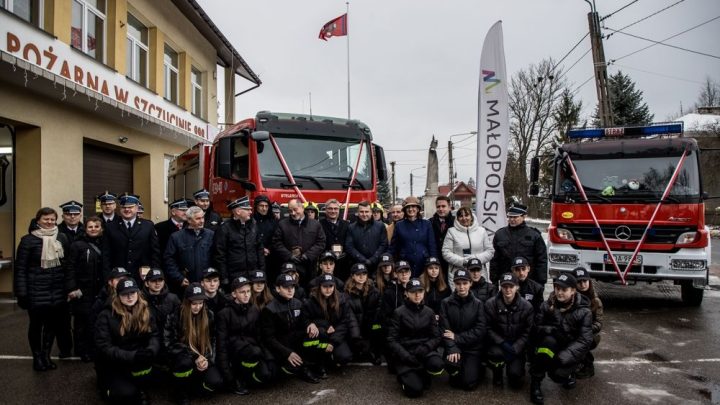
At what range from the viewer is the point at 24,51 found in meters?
7.38

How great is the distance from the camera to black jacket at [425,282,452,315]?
5.39 metres

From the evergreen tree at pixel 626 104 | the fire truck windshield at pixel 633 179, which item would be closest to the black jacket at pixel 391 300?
the fire truck windshield at pixel 633 179

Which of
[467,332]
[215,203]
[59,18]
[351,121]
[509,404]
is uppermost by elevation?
[59,18]

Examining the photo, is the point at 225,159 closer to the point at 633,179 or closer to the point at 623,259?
the point at 623,259

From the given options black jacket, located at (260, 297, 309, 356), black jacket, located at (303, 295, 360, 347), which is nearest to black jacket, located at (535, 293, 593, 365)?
black jacket, located at (303, 295, 360, 347)

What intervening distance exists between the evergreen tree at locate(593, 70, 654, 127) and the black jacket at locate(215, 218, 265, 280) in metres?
31.9

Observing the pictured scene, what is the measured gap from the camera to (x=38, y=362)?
4961 millimetres

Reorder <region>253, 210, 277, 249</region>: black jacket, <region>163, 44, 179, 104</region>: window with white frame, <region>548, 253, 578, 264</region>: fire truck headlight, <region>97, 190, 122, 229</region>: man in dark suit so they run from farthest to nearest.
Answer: <region>163, 44, 179, 104</region>: window with white frame → <region>548, 253, 578, 264</region>: fire truck headlight → <region>253, 210, 277, 249</region>: black jacket → <region>97, 190, 122, 229</region>: man in dark suit

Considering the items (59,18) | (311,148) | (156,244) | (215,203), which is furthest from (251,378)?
(59,18)

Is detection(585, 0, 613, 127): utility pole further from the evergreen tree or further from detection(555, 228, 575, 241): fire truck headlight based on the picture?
the evergreen tree

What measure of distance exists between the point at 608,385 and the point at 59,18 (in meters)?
9.99

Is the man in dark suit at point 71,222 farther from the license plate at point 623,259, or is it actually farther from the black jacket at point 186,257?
the license plate at point 623,259

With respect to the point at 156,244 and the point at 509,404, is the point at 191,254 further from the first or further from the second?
the point at 509,404

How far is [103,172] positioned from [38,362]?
23.9 ft
